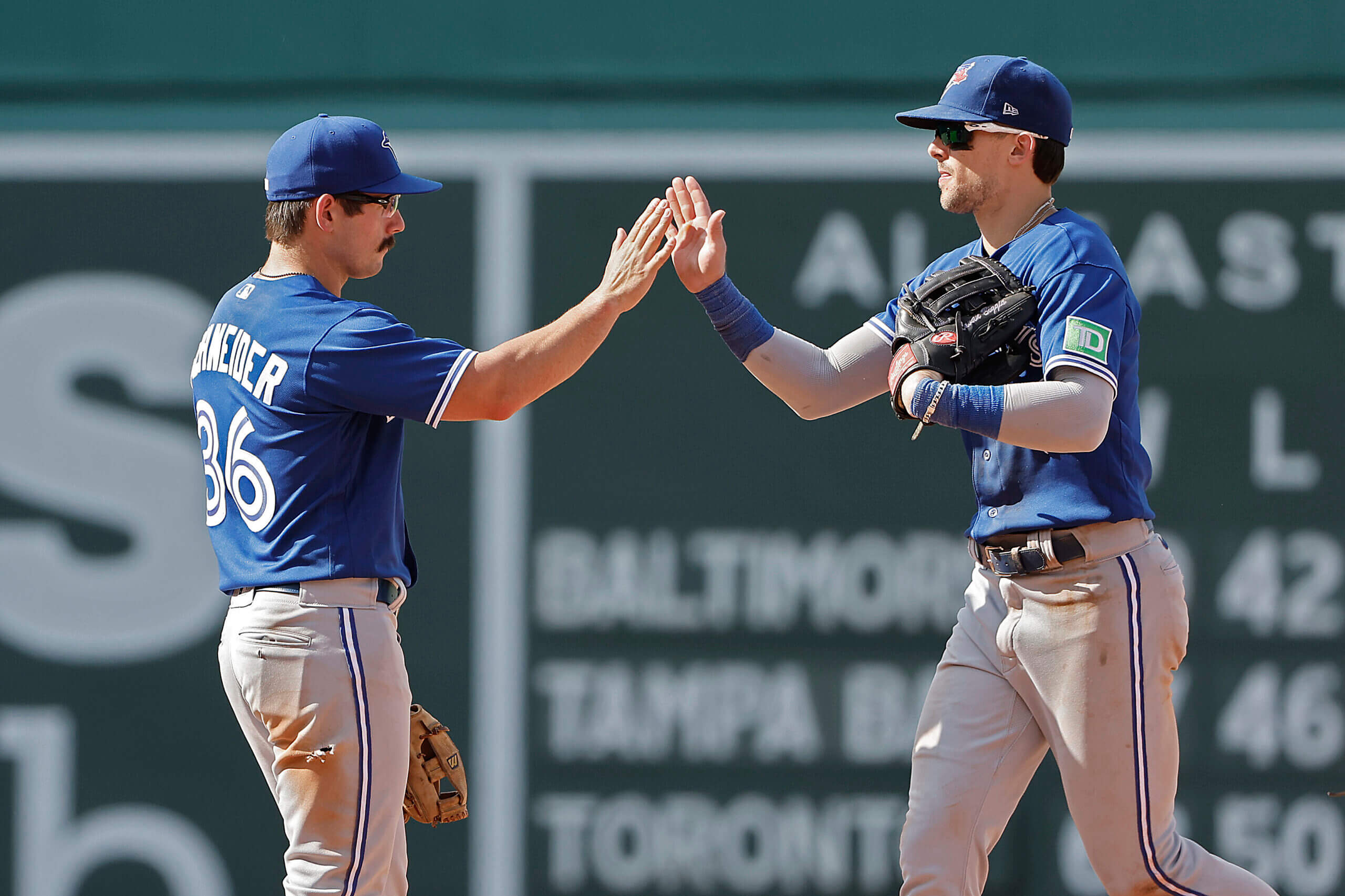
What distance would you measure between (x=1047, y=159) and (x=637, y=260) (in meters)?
0.88

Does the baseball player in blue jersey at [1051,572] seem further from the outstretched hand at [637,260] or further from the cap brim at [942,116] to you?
the outstretched hand at [637,260]

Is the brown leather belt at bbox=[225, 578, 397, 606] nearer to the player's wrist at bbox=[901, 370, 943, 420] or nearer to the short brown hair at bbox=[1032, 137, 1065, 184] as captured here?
the player's wrist at bbox=[901, 370, 943, 420]

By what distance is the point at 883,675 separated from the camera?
A: 165 inches

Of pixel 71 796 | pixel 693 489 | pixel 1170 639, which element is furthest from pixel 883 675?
pixel 71 796

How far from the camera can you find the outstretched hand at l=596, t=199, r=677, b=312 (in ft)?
9.81

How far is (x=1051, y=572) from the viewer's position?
2855mm

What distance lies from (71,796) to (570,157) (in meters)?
2.37

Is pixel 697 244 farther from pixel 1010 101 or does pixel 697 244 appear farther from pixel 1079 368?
pixel 1079 368

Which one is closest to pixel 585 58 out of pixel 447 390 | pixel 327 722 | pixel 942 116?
pixel 942 116

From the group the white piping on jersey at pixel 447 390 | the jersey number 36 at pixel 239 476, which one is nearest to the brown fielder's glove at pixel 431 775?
the jersey number 36 at pixel 239 476

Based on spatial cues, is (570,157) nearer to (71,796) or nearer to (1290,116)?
(1290,116)

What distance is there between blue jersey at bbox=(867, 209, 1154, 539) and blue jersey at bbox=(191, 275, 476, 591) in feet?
3.63

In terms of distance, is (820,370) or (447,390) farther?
(820,370)

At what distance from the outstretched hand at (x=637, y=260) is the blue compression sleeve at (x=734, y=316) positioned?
142 millimetres
